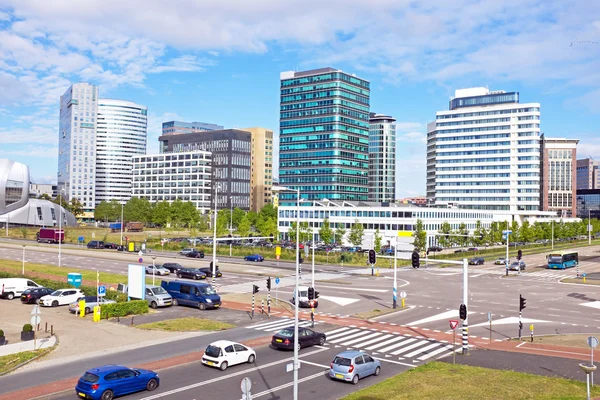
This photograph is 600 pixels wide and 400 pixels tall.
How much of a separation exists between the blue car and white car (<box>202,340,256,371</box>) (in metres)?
4.18

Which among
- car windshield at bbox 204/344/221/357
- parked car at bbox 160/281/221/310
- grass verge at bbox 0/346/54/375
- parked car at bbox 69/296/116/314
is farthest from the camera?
parked car at bbox 160/281/221/310

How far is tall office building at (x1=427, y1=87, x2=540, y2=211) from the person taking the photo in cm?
18488

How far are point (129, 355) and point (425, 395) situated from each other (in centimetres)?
1722

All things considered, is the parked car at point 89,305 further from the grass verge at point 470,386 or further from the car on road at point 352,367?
the grass verge at point 470,386

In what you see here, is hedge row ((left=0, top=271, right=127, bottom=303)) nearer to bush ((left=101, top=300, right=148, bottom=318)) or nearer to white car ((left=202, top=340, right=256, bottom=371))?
bush ((left=101, top=300, right=148, bottom=318))

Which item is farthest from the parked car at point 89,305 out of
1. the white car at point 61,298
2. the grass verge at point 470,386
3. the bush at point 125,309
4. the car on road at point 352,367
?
the grass verge at point 470,386

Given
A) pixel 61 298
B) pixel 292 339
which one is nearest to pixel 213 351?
pixel 292 339

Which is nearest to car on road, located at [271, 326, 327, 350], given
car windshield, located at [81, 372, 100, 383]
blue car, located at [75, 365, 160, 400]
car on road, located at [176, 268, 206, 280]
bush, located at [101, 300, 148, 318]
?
blue car, located at [75, 365, 160, 400]

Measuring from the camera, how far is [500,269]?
3465 inches

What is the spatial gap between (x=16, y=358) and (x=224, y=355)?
38.5ft

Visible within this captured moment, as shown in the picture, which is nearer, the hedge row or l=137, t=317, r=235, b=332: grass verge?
l=137, t=317, r=235, b=332: grass verge

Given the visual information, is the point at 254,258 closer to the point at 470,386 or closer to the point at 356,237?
the point at 356,237

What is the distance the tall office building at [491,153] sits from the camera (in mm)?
184875

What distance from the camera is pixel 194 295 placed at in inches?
1882
